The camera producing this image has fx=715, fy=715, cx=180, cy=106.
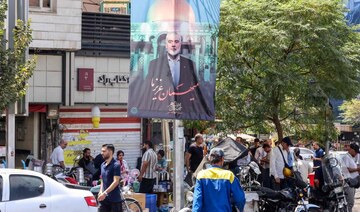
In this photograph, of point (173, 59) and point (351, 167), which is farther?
point (351, 167)

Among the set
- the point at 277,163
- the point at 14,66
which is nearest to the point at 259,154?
the point at 277,163

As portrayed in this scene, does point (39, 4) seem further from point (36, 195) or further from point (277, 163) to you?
point (36, 195)

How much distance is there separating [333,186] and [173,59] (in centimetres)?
448

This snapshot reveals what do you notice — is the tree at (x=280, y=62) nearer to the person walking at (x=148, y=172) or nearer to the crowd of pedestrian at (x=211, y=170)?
the crowd of pedestrian at (x=211, y=170)

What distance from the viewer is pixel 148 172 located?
662 inches

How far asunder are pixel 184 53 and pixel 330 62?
583cm

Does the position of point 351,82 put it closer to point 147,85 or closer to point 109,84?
point 147,85

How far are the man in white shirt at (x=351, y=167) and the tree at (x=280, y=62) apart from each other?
201 cm

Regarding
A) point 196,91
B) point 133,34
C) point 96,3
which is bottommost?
point 196,91

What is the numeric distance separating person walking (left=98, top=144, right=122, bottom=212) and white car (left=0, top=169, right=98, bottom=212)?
35 centimetres

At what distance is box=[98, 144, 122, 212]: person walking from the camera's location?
1173cm

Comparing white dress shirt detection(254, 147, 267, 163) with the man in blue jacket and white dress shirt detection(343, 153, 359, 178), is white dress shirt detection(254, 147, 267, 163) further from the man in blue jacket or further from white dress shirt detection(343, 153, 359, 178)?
the man in blue jacket

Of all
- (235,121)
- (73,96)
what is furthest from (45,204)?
(73,96)

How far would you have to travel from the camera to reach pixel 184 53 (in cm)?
1280
